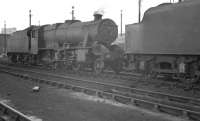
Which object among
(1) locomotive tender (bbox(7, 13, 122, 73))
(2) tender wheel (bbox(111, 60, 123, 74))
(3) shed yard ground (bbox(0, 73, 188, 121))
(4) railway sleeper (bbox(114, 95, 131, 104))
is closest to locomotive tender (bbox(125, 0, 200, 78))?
(2) tender wheel (bbox(111, 60, 123, 74))

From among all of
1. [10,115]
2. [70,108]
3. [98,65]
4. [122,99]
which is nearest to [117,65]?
[98,65]

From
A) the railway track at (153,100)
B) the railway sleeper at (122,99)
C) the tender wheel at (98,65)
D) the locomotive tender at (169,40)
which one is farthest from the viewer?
the tender wheel at (98,65)

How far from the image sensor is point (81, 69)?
53.2ft

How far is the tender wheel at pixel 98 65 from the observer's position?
14.6m

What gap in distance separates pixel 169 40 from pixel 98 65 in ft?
17.5

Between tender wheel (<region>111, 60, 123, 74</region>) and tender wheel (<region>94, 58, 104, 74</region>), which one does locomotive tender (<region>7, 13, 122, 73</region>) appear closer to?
tender wheel (<region>94, 58, 104, 74</region>)

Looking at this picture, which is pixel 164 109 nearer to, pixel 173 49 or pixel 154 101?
pixel 154 101

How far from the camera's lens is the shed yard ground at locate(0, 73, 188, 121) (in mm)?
6305

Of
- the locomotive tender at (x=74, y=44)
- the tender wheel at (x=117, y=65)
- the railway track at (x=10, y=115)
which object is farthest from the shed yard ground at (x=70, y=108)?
the tender wheel at (x=117, y=65)

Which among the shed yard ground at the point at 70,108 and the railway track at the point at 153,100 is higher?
the railway track at the point at 153,100

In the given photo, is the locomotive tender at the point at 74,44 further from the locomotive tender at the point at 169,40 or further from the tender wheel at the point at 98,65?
the locomotive tender at the point at 169,40

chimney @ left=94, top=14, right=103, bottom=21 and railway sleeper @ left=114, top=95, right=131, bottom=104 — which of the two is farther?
chimney @ left=94, top=14, right=103, bottom=21

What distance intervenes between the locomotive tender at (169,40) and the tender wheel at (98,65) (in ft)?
7.25

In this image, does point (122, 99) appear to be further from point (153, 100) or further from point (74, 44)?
point (74, 44)
